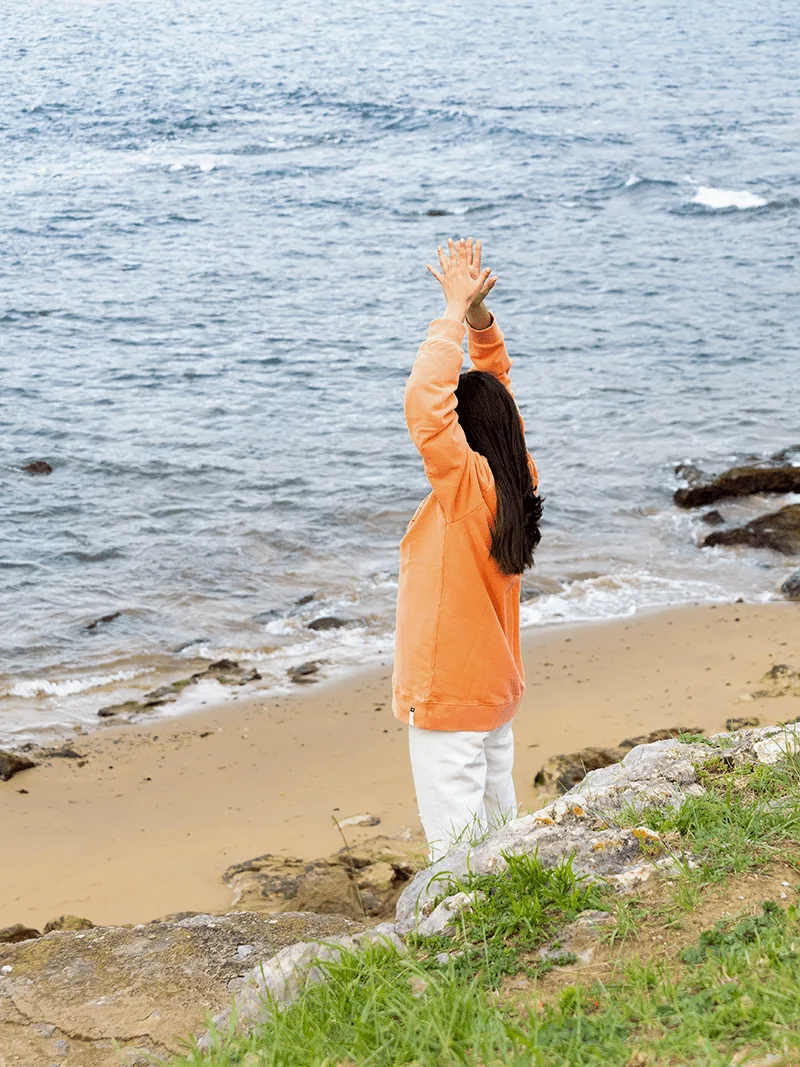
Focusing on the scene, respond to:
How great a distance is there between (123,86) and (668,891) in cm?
3872

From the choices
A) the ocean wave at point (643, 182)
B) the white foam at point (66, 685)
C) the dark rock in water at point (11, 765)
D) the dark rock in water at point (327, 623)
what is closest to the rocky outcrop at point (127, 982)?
the dark rock in water at point (11, 765)

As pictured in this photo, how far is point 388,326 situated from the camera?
1820cm

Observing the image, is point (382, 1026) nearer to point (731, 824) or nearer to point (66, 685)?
point (731, 824)

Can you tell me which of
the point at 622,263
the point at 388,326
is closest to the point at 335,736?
the point at 388,326

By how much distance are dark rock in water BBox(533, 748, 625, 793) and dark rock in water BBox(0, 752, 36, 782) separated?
127 inches

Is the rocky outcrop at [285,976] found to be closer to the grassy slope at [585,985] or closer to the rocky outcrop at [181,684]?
the grassy slope at [585,985]

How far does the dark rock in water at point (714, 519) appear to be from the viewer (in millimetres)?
11078

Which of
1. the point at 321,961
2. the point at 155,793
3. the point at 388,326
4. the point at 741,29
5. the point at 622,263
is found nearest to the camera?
the point at 321,961

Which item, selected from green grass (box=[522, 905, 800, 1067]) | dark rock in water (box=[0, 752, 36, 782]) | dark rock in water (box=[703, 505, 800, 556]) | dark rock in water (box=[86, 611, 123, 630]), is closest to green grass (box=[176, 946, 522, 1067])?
green grass (box=[522, 905, 800, 1067])

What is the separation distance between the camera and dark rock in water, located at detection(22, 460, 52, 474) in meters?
12.8

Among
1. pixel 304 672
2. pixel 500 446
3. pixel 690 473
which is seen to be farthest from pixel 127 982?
pixel 690 473

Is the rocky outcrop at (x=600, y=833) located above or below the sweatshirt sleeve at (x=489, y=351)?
below

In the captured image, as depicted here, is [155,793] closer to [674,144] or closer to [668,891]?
[668,891]

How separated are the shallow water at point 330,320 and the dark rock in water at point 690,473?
21cm
